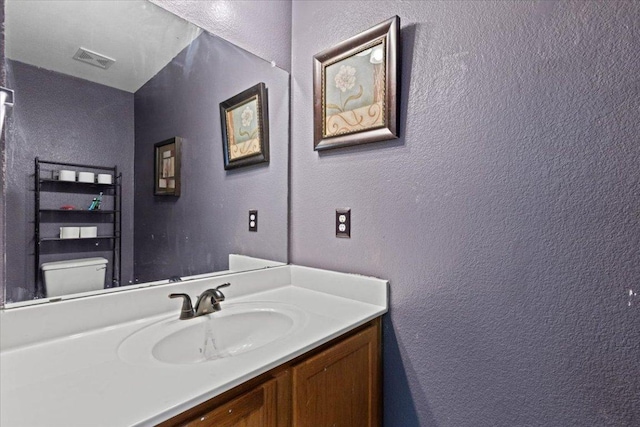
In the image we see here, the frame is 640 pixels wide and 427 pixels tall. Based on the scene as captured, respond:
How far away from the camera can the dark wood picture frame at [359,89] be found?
108 centimetres

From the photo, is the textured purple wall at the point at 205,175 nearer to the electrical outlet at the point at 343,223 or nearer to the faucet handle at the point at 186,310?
the faucet handle at the point at 186,310

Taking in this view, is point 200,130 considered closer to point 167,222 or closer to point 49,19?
point 167,222

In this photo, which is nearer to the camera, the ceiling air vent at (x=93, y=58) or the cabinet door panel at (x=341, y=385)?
the cabinet door panel at (x=341, y=385)

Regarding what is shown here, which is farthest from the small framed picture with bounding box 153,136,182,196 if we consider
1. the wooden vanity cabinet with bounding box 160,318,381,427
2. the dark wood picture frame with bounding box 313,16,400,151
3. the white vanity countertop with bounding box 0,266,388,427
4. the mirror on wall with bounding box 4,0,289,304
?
the wooden vanity cabinet with bounding box 160,318,381,427

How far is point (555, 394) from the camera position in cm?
81

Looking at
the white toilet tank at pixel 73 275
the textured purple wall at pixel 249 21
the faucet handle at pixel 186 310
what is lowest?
the faucet handle at pixel 186 310

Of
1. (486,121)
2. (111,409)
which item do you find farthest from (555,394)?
(111,409)

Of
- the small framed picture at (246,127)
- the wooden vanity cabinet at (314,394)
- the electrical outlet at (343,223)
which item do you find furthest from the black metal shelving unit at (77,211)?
the electrical outlet at (343,223)

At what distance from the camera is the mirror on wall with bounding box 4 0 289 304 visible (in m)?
0.83

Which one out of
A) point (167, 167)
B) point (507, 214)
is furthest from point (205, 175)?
point (507, 214)

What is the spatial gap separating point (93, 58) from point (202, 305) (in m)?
0.82

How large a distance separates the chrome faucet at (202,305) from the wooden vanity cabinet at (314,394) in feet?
1.27

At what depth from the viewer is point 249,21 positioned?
1.33 m

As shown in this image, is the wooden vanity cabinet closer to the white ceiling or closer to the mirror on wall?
the mirror on wall
